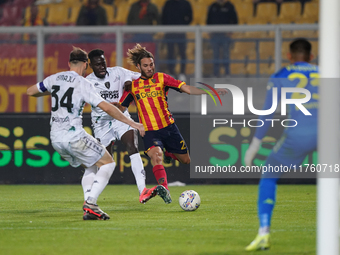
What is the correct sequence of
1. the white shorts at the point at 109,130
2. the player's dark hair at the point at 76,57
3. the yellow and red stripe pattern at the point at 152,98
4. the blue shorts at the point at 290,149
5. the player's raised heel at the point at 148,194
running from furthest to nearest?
the white shorts at the point at 109,130 → the yellow and red stripe pattern at the point at 152,98 → the player's raised heel at the point at 148,194 → the player's dark hair at the point at 76,57 → the blue shorts at the point at 290,149

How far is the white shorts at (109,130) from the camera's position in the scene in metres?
8.54

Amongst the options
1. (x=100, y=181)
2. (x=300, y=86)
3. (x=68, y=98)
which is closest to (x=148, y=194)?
(x=100, y=181)

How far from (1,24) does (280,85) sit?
1250cm


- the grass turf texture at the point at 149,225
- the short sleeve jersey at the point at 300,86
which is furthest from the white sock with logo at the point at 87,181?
the short sleeve jersey at the point at 300,86

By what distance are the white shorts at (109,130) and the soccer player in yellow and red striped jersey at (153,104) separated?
0.38 metres

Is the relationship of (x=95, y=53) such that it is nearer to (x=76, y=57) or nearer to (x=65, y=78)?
(x=76, y=57)

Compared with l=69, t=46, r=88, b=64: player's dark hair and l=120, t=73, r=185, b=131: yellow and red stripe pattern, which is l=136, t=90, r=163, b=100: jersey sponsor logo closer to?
l=120, t=73, r=185, b=131: yellow and red stripe pattern

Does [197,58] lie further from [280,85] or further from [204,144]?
[280,85]

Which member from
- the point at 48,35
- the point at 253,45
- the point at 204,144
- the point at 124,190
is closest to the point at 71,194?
the point at 124,190

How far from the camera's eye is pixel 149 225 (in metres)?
6.27

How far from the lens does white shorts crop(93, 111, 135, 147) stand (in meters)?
8.54

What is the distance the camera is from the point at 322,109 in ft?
12.8

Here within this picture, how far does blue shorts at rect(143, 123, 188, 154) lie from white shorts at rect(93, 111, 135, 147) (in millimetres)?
442

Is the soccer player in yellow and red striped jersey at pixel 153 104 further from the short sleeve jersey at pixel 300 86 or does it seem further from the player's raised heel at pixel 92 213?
the short sleeve jersey at pixel 300 86
